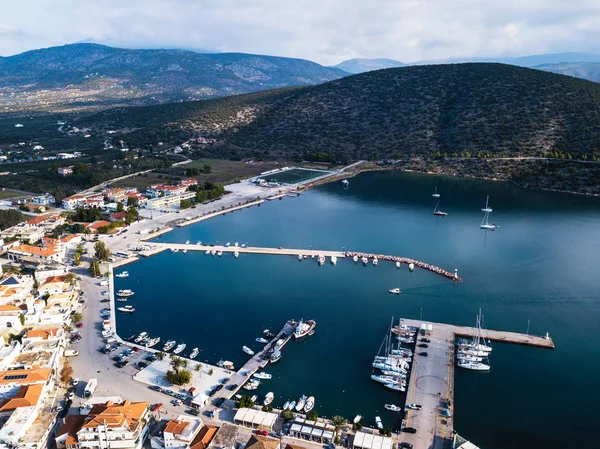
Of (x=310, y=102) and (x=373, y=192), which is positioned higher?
(x=310, y=102)

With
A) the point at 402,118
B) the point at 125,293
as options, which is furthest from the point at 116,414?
the point at 402,118

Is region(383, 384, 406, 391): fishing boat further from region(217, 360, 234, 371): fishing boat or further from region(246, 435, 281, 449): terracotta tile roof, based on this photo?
region(217, 360, 234, 371): fishing boat

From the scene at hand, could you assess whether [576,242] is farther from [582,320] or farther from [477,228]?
[582,320]

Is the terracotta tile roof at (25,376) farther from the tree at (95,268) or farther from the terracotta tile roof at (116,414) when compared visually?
the tree at (95,268)

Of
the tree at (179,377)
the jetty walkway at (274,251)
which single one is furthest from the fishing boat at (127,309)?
the jetty walkway at (274,251)

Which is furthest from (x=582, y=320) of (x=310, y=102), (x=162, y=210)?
(x=310, y=102)

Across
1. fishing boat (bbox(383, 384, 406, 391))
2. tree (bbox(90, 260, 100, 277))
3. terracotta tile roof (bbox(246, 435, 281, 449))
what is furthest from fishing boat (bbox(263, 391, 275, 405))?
tree (bbox(90, 260, 100, 277))
